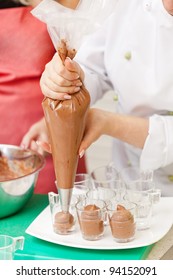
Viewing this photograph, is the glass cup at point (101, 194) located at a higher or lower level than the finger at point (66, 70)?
lower

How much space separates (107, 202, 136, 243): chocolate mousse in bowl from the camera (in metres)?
1.26

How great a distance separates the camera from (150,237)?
1292 mm

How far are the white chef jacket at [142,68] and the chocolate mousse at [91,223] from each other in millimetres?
285

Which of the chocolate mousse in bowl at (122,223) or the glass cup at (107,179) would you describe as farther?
the glass cup at (107,179)

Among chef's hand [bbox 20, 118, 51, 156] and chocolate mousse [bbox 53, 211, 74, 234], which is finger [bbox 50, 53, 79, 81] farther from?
chef's hand [bbox 20, 118, 51, 156]

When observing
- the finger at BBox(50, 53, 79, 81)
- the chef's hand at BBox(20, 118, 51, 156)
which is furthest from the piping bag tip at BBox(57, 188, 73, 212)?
the chef's hand at BBox(20, 118, 51, 156)

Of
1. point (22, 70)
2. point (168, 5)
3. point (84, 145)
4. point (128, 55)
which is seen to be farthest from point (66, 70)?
point (22, 70)

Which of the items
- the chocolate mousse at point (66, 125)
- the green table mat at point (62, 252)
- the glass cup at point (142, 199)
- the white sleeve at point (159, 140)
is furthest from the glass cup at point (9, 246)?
the white sleeve at point (159, 140)

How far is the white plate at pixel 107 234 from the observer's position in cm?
126

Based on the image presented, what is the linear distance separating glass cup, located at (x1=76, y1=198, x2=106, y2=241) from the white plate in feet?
0.05

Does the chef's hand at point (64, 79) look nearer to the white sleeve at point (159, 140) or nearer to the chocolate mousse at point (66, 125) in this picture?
the chocolate mousse at point (66, 125)

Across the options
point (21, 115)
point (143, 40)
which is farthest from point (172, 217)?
point (21, 115)

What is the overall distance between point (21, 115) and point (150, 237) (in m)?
0.74
